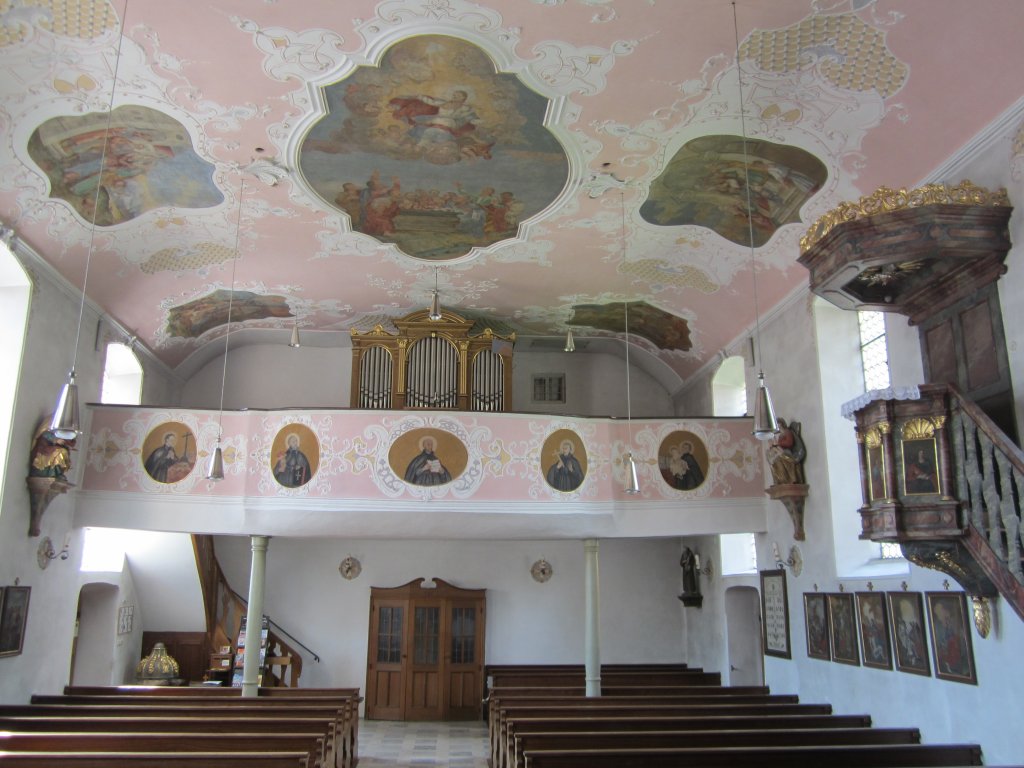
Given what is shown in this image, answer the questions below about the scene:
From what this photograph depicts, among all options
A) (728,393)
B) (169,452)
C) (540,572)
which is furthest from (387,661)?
(728,393)

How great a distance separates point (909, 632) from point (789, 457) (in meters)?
3.31

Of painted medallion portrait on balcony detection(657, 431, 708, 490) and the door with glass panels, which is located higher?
painted medallion portrait on balcony detection(657, 431, 708, 490)

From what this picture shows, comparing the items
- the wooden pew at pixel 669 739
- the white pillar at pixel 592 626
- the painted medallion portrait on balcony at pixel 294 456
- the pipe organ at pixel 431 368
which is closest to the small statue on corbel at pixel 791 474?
the white pillar at pixel 592 626

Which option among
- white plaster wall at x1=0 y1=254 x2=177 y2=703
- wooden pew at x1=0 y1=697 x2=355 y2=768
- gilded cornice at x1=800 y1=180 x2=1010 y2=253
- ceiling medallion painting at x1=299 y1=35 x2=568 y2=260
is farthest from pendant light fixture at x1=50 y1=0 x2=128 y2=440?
gilded cornice at x1=800 y1=180 x2=1010 y2=253

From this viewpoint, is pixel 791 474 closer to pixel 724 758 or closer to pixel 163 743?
pixel 724 758

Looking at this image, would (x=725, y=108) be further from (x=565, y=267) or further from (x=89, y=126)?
(x=89, y=126)

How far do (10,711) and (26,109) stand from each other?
23.2 feet

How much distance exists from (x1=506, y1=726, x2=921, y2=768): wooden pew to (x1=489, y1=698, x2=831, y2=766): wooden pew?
1.53 metres

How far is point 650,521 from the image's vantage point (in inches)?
547

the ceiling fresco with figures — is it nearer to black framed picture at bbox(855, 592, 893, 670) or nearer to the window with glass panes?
the window with glass panes

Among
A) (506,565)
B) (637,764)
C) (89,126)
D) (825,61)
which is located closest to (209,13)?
(89,126)

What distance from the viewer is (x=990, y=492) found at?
7.23m

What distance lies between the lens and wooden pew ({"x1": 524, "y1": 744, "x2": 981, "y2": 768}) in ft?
24.2

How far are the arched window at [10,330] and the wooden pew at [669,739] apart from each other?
26.3 feet
